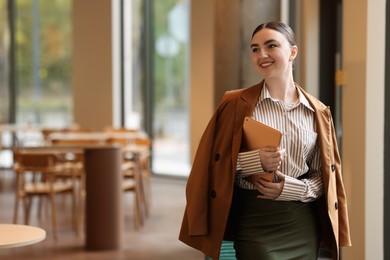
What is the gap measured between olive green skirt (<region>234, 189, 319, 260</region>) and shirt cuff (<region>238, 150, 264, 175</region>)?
9 centimetres

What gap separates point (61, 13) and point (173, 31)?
9.56 feet

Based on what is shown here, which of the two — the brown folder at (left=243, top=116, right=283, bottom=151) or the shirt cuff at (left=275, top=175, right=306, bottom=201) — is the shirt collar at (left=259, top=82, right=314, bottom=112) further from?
the shirt cuff at (left=275, top=175, right=306, bottom=201)

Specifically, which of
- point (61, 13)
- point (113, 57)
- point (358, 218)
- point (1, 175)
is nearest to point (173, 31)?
point (113, 57)

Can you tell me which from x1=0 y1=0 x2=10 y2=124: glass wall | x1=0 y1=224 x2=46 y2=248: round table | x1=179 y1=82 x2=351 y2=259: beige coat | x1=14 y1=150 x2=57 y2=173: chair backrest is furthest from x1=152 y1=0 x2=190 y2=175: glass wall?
x1=179 y1=82 x2=351 y2=259: beige coat

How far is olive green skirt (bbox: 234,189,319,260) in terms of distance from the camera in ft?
7.97

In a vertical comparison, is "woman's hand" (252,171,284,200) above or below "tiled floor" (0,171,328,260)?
above

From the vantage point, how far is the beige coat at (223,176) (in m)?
2.46

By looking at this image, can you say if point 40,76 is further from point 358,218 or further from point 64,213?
point 358,218

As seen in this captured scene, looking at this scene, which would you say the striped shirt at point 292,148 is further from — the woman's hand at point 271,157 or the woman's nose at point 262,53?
the woman's nose at point 262,53

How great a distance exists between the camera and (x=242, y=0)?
468cm

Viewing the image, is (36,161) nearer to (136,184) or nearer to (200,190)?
(136,184)

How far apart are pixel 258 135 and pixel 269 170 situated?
0.14 metres

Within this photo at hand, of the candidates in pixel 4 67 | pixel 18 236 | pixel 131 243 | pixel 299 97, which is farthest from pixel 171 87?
pixel 299 97

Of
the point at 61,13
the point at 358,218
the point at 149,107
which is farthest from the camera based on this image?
the point at 61,13
